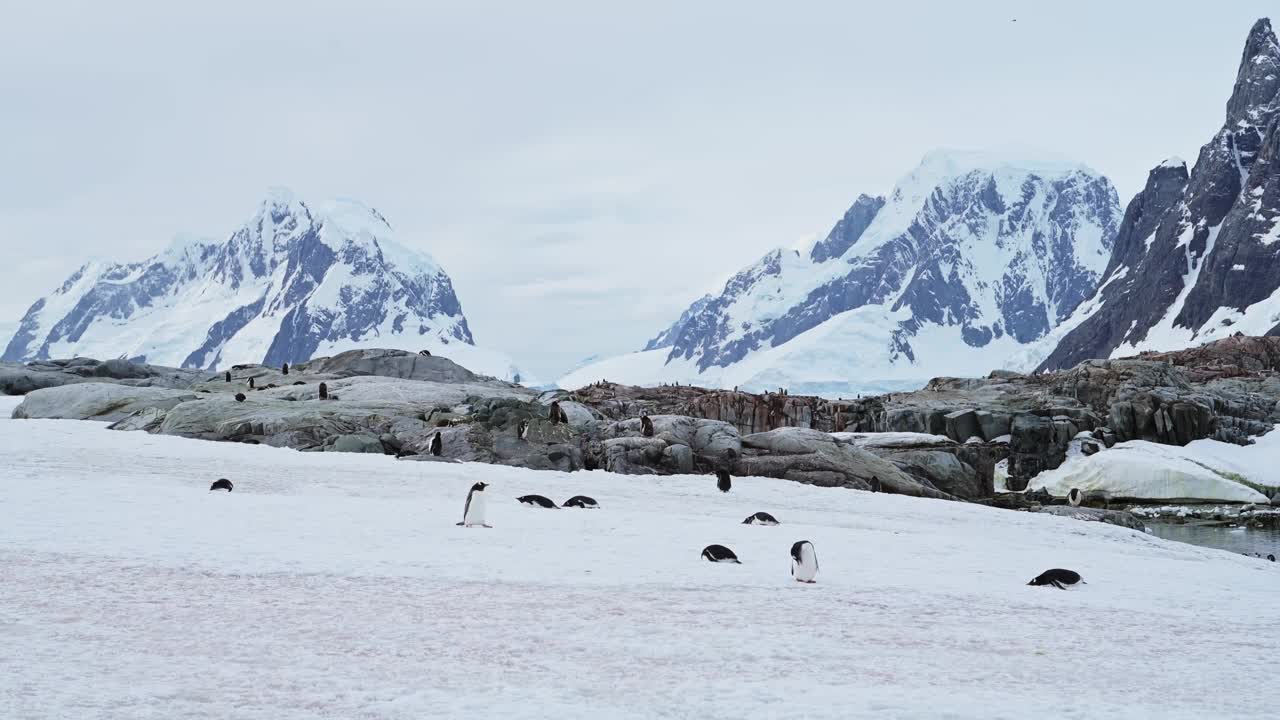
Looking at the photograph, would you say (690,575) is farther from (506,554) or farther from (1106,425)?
(1106,425)

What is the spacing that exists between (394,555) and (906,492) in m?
23.2

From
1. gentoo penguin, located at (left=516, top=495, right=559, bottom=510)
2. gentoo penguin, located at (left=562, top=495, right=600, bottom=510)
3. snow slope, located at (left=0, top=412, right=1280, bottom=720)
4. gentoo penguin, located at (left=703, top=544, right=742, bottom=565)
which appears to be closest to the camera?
snow slope, located at (left=0, top=412, right=1280, bottom=720)

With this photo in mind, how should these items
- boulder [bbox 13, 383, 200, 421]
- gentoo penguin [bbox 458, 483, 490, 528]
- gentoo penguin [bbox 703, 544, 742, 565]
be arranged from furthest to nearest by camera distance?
boulder [bbox 13, 383, 200, 421], gentoo penguin [bbox 458, 483, 490, 528], gentoo penguin [bbox 703, 544, 742, 565]

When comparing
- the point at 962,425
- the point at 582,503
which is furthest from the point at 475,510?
the point at 962,425

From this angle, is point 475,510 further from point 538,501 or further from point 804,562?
point 804,562

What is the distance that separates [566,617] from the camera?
41.6 ft

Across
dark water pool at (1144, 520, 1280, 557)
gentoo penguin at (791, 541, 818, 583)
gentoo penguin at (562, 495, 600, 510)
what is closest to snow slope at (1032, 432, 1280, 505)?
dark water pool at (1144, 520, 1280, 557)

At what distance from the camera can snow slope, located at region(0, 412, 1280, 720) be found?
9.42 metres

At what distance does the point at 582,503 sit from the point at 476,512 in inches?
178

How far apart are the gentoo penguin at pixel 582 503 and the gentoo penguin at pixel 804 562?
8788mm

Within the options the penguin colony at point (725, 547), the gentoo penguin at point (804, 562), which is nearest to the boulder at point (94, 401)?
the penguin colony at point (725, 547)

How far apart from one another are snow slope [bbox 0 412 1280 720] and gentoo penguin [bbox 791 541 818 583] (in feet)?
1.27

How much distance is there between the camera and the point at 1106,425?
62.7m

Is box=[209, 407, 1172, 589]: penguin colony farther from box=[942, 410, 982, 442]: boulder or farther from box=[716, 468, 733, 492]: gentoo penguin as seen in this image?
box=[942, 410, 982, 442]: boulder
